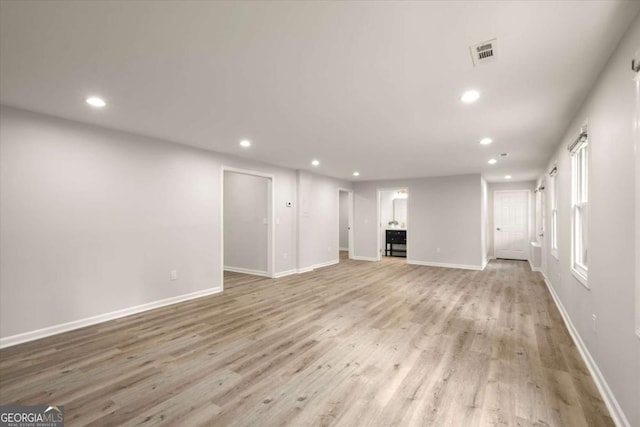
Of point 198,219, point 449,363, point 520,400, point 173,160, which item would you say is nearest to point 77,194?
point 173,160

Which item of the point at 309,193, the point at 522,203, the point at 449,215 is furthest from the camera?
the point at 522,203

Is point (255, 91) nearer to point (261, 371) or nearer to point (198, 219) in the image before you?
point (261, 371)

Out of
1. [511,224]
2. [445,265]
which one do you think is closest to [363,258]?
[445,265]

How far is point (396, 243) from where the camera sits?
9562 millimetres

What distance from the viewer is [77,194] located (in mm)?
3400

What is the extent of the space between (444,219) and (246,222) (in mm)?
5019

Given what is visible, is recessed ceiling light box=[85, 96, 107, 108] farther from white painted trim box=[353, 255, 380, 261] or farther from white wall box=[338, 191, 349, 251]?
white wall box=[338, 191, 349, 251]

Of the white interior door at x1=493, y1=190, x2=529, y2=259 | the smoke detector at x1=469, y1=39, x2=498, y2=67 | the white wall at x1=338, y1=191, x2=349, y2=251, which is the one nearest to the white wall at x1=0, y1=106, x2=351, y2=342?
the smoke detector at x1=469, y1=39, x2=498, y2=67

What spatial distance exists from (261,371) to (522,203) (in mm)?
9236

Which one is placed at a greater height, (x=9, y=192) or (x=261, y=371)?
(x=9, y=192)

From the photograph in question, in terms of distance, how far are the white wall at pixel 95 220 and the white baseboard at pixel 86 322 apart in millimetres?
54

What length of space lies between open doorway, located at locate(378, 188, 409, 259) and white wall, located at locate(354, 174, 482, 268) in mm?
1260

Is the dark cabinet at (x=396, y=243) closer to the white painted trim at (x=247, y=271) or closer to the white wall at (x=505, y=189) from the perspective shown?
the white wall at (x=505, y=189)

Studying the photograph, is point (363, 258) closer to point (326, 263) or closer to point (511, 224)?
point (326, 263)
